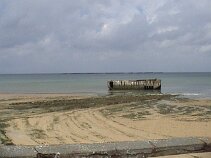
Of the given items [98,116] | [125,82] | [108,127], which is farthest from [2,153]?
[125,82]

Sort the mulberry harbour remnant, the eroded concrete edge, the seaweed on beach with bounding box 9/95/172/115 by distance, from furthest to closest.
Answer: the mulberry harbour remnant < the seaweed on beach with bounding box 9/95/172/115 < the eroded concrete edge

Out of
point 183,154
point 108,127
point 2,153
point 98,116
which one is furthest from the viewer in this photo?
point 98,116

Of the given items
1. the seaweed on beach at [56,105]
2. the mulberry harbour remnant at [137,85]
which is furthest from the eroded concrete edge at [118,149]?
the mulberry harbour remnant at [137,85]

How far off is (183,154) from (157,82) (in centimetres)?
4795

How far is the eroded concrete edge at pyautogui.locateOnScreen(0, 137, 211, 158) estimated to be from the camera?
4797 millimetres

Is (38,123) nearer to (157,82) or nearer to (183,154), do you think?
(183,154)

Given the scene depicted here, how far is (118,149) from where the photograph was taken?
201 inches

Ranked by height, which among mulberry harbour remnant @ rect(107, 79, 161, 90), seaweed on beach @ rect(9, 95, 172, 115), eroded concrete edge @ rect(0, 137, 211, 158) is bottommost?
seaweed on beach @ rect(9, 95, 172, 115)

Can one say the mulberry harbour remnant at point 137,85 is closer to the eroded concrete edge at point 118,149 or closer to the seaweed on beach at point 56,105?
the seaweed on beach at point 56,105

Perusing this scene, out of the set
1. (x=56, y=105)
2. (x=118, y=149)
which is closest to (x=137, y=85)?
(x=56, y=105)

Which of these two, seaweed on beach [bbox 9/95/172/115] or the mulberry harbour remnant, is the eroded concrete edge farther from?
the mulberry harbour remnant

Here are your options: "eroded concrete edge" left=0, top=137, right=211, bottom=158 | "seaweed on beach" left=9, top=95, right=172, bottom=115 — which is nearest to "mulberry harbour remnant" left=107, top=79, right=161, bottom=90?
"seaweed on beach" left=9, top=95, right=172, bottom=115

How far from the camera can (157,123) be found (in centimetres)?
1712

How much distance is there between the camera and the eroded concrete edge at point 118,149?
4797 mm
